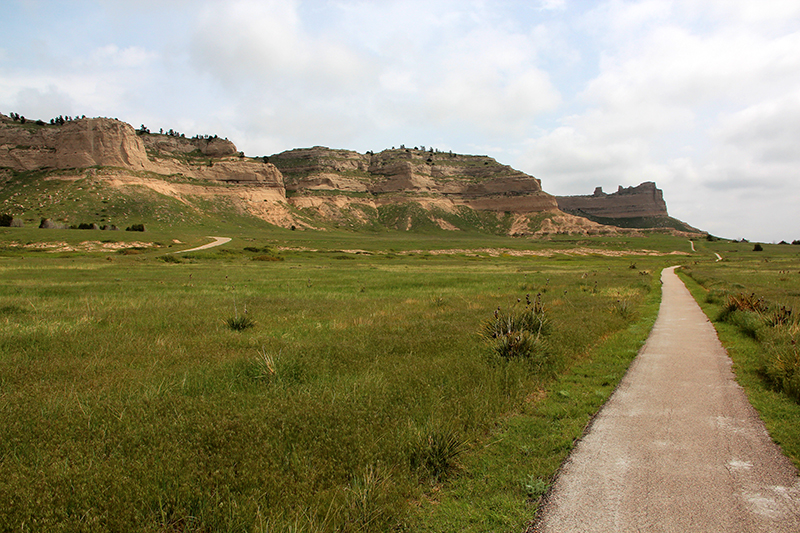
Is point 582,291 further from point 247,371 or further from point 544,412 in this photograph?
point 247,371

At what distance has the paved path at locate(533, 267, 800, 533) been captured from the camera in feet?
12.3

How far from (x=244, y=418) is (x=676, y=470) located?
5359 mm

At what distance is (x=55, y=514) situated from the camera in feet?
11.7

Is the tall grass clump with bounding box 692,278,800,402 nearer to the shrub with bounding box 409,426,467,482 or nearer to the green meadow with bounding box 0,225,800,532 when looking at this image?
the green meadow with bounding box 0,225,800,532

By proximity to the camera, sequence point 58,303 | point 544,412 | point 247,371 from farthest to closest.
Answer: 1. point 58,303
2. point 247,371
3. point 544,412

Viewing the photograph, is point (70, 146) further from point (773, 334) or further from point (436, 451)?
point (773, 334)

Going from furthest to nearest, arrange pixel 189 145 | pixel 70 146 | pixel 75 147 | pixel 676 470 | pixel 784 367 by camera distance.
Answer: pixel 189 145 → pixel 70 146 → pixel 75 147 → pixel 784 367 → pixel 676 470

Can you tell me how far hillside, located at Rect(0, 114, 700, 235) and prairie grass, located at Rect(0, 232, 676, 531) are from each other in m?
104

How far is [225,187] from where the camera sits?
13912 cm

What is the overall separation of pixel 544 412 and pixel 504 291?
17.0 metres

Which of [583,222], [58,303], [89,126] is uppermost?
[89,126]

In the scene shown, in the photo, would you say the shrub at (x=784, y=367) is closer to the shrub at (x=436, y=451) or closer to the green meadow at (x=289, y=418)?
the green meadow at (x=289, y=418)

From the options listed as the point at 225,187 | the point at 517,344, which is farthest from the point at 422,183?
the point at 517,344

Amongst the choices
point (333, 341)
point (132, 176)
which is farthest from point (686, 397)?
point (132, 176)
